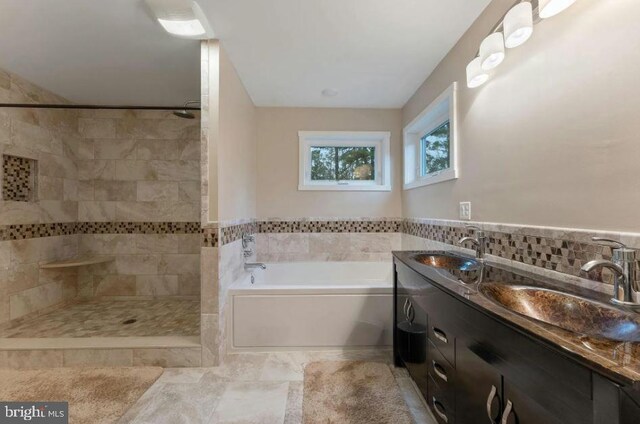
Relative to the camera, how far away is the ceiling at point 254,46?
5.32 ft

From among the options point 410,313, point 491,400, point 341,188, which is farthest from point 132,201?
point 491,400

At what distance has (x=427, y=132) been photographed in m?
2.76

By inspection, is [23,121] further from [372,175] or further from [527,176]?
[527,176]

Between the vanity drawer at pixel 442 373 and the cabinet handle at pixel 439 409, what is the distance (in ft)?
0.25

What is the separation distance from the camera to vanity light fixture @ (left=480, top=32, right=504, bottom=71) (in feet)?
Answer: 4.43

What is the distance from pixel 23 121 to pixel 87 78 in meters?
0.70

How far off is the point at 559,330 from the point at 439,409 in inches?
34.0

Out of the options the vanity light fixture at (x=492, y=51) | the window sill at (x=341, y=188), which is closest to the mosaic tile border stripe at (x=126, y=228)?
the window sill at (x=341, y=188)

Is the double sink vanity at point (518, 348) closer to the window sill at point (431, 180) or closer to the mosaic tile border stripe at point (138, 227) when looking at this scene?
the window sill at point (431, 180)

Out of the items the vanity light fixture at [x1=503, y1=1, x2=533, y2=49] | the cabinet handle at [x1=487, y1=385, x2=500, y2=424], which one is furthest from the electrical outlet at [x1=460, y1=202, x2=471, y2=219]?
the cabinet handle at [x1=487, y1=385, x2=500, y2=424]

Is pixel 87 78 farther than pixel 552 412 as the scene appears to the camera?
Yes

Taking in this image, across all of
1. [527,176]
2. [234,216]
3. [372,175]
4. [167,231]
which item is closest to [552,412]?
[527,176]

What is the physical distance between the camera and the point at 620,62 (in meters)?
0.93
